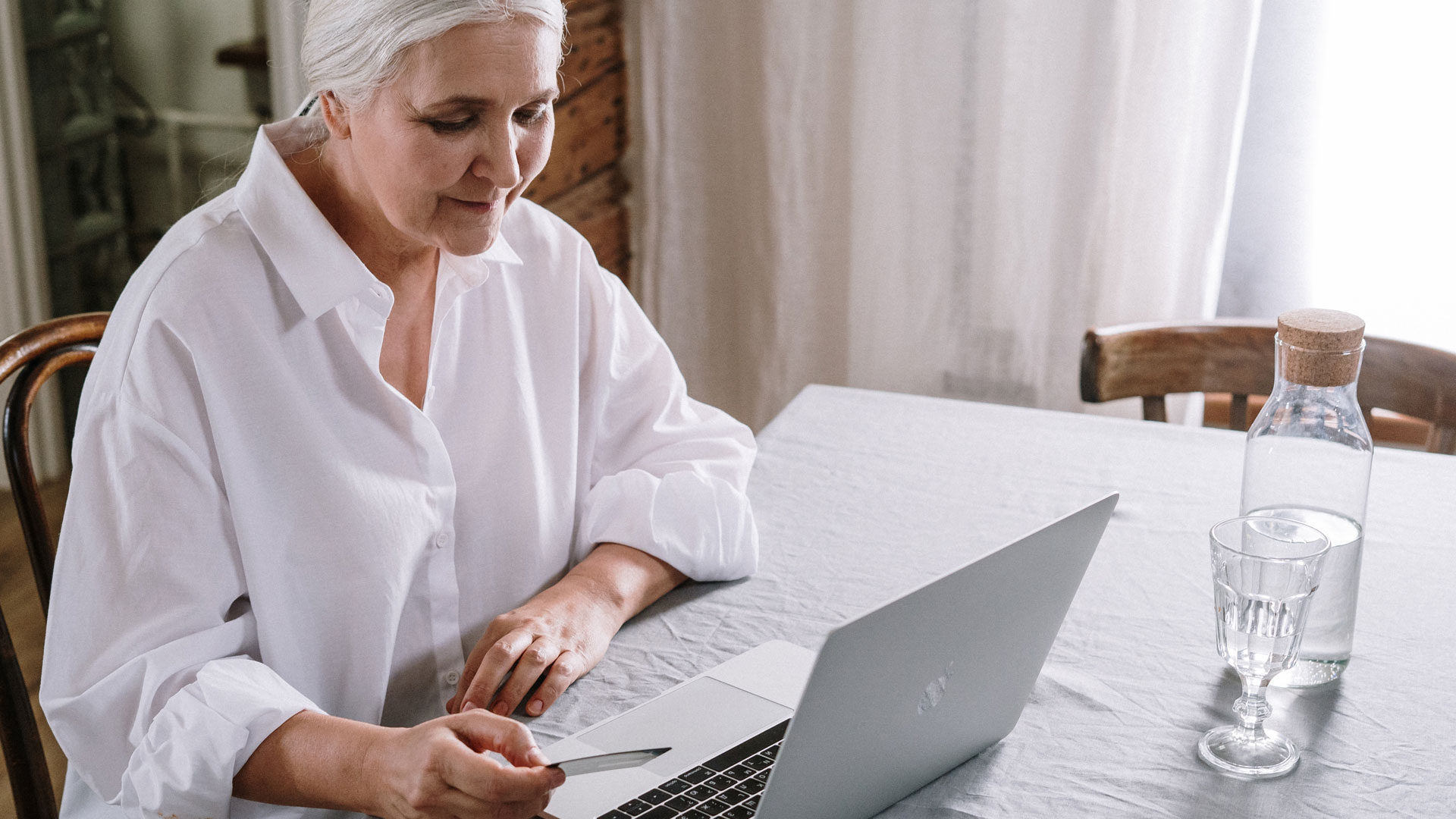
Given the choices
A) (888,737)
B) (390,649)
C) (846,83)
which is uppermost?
(846,83)

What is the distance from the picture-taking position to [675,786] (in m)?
0.90

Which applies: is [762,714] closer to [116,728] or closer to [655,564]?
[655,564]

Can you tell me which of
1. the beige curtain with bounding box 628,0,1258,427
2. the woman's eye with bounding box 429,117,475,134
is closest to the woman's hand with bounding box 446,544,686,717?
the woman's eye with bounding box 429,117,475,134

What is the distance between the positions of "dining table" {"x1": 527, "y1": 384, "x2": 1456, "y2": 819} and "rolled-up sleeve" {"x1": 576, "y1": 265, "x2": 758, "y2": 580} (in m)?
0.05

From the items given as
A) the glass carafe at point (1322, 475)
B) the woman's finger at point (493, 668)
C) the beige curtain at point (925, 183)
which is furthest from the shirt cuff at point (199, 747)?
the beige curtain at point (925, 183)

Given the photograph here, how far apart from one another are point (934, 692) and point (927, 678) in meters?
0.02

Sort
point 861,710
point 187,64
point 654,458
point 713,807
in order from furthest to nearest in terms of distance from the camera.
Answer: point 187,64, point 654,458, point 713,807, point 861,710

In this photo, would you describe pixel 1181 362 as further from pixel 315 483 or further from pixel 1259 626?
pixel 315 483

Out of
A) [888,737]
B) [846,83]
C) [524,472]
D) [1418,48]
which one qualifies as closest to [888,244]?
[846,83]

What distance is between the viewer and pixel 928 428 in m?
1.58

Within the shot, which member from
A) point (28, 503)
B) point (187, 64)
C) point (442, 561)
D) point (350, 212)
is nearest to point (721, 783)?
point (442, 561)

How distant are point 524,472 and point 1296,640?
2.20 ft

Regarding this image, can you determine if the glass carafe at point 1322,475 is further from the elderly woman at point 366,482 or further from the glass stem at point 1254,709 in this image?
the elderly woman at point 366,482

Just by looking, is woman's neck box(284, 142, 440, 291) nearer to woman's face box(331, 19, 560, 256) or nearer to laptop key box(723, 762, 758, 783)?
woman's face box(331, 19, 560, 256)
